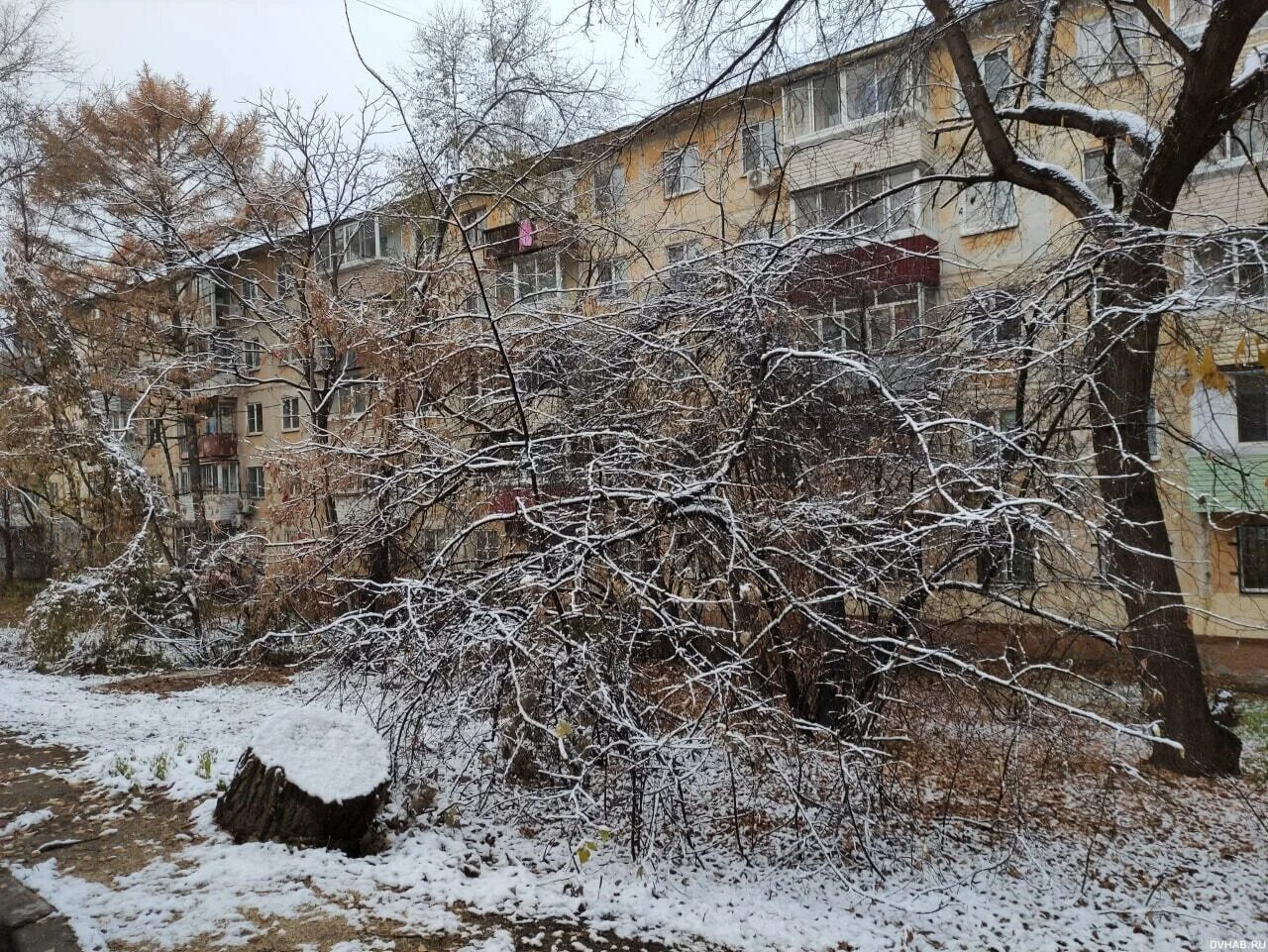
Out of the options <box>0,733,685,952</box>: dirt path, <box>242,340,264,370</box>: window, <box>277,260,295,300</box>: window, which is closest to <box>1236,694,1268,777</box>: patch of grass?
<box>0,733,685,952</box>: dirt path

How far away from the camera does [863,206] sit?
22.0 feet

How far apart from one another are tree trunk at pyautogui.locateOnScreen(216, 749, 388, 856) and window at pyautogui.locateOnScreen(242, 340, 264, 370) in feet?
27.7

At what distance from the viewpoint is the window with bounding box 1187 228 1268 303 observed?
4844mm

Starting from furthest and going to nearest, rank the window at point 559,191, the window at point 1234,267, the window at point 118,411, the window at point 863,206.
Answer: the window at point 118,411, the window at point 559,191, the window at point 863,206, the window at point 1234,267

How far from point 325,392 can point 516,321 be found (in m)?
3.69

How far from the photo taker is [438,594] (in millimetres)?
5004

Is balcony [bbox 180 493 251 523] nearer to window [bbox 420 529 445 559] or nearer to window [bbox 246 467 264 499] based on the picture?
window [bbox 246 467 264 499]

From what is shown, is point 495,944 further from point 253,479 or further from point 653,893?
point 253,479

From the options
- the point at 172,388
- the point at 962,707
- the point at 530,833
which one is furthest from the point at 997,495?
the point at 172,388

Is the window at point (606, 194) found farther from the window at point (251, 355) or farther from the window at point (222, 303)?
the window at point (222, 303)

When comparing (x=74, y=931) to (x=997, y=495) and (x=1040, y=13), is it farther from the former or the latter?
(x=1040, y=13)

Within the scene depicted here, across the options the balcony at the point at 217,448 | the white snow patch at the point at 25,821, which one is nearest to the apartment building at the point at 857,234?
the white snow patch at the point at 25,821

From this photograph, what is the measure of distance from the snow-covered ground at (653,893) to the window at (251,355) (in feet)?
27.7

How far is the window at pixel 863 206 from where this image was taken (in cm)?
671
